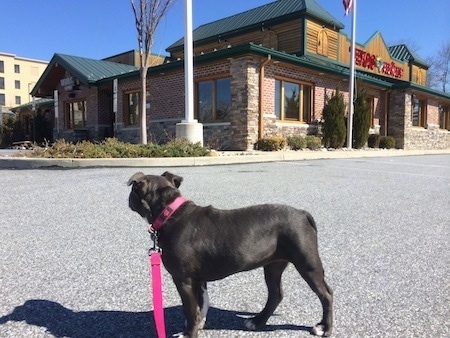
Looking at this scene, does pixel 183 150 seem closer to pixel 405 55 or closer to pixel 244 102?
pixel 244 102

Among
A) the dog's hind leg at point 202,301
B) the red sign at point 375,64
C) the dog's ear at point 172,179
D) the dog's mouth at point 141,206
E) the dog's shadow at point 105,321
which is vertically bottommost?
the dog's shadow at point 105,321

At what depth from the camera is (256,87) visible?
14422 mm

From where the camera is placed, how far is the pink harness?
1.84 metres

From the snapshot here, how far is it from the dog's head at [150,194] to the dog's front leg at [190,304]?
396 mm

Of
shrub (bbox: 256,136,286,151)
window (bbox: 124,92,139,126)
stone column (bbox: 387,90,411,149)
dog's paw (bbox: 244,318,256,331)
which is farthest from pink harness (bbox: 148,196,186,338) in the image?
stone column (bbox: 387,90,411,149)

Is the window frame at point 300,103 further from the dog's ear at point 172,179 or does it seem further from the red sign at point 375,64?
the dog's ear at point 172,179

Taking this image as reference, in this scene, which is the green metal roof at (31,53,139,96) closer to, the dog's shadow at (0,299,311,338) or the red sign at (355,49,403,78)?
the red sign at (355,49,403,78)

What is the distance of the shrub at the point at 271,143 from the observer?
14.0 metres

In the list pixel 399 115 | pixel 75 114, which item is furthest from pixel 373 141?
pixel 75 114

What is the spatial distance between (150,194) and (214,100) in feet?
45.8

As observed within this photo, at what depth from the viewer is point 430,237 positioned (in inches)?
153

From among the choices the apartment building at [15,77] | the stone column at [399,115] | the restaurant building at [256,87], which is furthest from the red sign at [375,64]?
the apartment building at [15,77]

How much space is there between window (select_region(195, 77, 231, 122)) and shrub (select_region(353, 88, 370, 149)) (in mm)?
6783

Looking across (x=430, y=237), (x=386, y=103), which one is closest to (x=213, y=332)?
(x=430, y=237)
